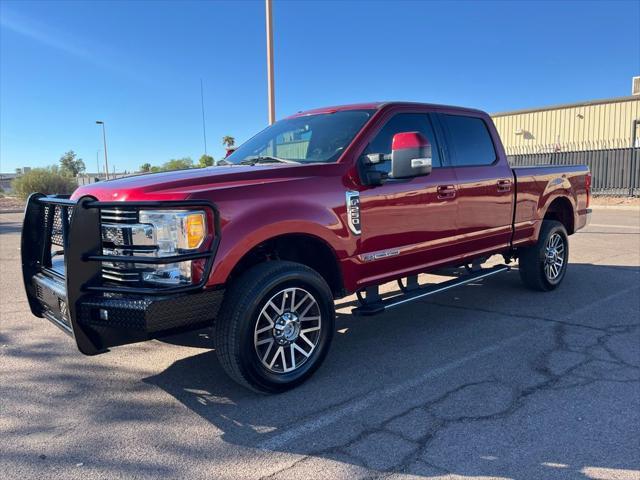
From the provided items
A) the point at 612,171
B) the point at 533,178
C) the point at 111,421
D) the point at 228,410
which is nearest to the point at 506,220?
the point at 533,178

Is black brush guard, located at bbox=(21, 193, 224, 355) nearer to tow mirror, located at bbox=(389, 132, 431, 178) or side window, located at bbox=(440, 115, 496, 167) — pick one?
tow mirror, located at bbox=(389, 132, 431, 178)

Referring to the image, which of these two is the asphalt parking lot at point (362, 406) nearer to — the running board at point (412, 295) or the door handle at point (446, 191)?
the running board at point (412, 295)

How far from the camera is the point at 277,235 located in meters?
3.61

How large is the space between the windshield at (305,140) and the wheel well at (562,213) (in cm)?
360

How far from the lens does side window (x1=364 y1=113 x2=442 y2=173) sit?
14.6 feet

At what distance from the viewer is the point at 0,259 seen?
32.6ft

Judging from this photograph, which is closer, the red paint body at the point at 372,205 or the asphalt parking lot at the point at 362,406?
the asphalt parking lot at the point at 362,406

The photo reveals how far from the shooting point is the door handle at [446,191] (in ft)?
15.9

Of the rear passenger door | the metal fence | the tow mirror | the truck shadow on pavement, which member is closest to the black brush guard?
the truck shadow on pavement

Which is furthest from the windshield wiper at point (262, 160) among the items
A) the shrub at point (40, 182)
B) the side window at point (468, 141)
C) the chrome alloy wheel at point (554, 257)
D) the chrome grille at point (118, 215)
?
the shrub at point (40, 182)

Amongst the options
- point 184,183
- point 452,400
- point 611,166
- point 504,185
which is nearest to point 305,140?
point 184,183

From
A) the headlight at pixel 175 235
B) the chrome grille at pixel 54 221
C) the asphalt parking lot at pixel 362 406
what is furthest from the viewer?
the chrome grille at pixel 54 221

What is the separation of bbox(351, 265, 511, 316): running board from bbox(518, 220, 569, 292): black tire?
0.68 metres

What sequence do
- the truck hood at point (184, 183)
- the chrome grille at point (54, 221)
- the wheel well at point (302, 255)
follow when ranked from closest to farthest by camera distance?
the truck hood at point (184, 183) → the wheel well at point (302, 255) → the chrome grille at point (54, 221)
